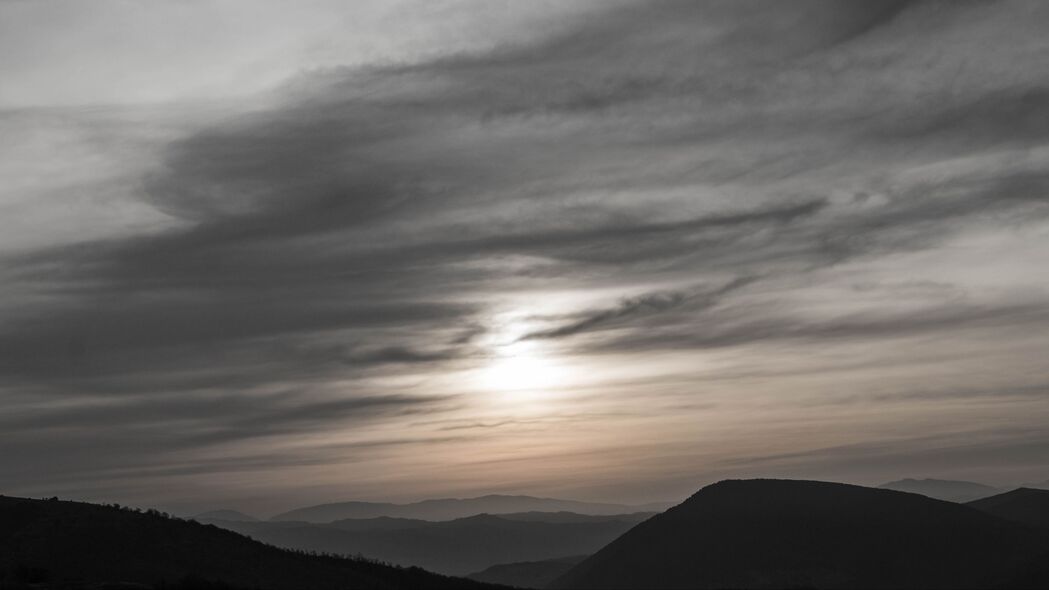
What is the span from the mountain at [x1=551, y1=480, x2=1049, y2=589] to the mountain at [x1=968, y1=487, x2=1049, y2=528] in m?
15.0

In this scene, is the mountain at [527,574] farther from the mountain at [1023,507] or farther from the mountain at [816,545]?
the mountain at [1023,507]

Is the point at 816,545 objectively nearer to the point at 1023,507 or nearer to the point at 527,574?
the point at 1023,507

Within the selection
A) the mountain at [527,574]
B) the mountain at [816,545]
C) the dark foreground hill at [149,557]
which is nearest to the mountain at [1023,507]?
the mountain at [816,545]

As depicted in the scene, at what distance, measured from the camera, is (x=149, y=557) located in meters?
55.0

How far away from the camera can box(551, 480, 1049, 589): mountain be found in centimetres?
7956

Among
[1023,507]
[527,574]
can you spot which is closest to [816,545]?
[1023,507]

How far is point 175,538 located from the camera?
5828 centimetres

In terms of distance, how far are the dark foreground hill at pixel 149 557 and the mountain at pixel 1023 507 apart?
71.3 m

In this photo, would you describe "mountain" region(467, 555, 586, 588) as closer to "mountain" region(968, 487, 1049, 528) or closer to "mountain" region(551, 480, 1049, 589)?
"mountain" region(551, 480, 1049, 589)

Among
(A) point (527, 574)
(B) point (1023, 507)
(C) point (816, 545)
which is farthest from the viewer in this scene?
(A) point (527, 574)

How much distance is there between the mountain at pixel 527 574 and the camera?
123 m

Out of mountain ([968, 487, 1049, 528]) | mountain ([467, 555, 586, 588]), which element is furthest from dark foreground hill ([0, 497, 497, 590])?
mountain ([968, 487, 1049, 528])

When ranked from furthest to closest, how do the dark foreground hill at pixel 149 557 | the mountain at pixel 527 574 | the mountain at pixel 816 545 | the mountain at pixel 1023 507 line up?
the mountain at pixel 527 574, the mountain at pixel 1023 507, the mountain at pixel 816 545, the dark foreground hill at pixel 149 557

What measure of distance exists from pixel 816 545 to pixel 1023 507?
3697cm
